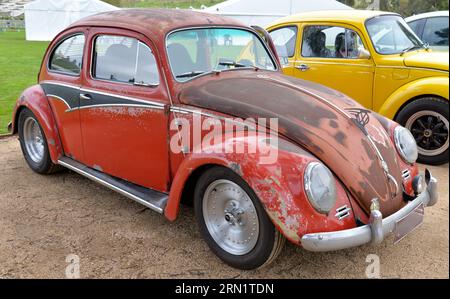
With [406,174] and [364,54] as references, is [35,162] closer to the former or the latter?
[406,174]

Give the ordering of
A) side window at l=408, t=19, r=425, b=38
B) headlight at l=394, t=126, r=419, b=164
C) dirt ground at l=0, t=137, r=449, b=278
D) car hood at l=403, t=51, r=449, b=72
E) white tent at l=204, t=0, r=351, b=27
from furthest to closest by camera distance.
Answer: white tent at l=204, t=0, r=351, b=27
side window at l=408, t=19, r=425, b=38
car hood at l=403, t=51, r=449, b=72
headlight at l=394, t=126, r=419, b=164
dirt ground at l=0, t=137, r=449, b=278

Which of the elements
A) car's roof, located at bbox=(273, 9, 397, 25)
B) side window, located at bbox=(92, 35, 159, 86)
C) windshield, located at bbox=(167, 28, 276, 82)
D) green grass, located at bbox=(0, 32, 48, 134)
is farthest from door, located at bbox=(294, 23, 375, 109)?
green grass, located at bbox=(0, 32, 48, 134)

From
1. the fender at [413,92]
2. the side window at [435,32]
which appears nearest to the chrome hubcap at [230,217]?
the fender at [413,92]

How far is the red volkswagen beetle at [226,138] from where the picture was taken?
2812 mm

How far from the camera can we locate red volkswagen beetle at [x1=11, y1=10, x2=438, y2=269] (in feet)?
9.23

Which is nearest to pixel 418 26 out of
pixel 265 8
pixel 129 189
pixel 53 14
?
pixel 129 189

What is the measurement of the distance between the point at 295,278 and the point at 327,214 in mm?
636

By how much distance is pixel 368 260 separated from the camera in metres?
3.29

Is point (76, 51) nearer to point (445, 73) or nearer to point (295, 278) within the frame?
point (295, 278)

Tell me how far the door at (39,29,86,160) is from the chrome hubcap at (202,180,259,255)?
1.89 m

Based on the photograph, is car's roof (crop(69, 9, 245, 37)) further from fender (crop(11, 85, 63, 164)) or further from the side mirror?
the side mirror

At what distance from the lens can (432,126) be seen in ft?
18.1

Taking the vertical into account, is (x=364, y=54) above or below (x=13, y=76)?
above

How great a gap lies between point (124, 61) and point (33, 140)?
2.14 meters
